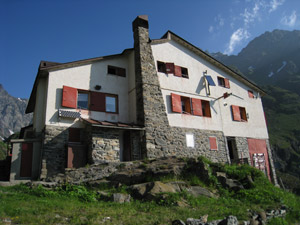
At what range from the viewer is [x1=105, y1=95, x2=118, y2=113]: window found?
53.4 feet

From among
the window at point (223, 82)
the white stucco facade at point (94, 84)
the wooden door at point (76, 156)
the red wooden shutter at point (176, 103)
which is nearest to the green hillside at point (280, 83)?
the window at point (223, 82)

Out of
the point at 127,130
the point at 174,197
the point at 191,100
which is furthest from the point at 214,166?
the point at 191,100

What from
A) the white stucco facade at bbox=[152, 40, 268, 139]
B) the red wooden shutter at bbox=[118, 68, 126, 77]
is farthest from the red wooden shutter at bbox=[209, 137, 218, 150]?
the red wooden shutter at bbox=[118, 68, 126, 77]

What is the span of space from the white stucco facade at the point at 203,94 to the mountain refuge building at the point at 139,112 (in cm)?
8

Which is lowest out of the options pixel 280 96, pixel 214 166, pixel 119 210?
pixel 119 210

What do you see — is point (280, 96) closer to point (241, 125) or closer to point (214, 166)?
point (241, 125)

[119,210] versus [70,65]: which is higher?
[70,65]

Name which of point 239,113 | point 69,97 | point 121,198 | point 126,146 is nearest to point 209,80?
point 239,113

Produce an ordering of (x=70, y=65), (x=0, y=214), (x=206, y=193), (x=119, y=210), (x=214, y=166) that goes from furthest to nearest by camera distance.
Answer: (x=70, y=65) < (x=214, y=166) < (x=206, y=193) < (x=119, y=210) < (x=0, y=214)

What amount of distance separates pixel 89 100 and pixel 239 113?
12.3 meters

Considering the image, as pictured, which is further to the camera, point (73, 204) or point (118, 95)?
point (118, 95)

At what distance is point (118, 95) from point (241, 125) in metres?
10.5

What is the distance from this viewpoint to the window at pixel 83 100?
15305mm

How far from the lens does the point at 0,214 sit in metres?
6.08
